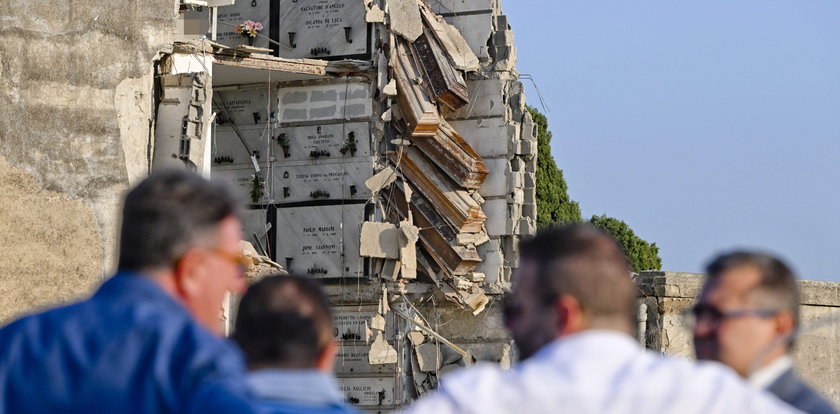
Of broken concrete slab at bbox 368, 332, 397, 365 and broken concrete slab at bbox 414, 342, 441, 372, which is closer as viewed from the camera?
broken concrete slab at bbox 368, 332, 397, 365

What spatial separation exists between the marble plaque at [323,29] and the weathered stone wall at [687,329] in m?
5.88

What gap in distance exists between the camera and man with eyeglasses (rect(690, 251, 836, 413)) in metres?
4.27

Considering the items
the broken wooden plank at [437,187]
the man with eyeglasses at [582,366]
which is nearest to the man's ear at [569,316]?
the man with eyeglasses at [582,366]

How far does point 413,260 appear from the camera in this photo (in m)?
22.9

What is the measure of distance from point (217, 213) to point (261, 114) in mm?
19687

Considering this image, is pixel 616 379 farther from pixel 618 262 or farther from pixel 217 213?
pixel 217 213

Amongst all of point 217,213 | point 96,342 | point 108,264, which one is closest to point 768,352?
point 217,213

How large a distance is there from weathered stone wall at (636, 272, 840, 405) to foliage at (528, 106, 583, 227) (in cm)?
2271

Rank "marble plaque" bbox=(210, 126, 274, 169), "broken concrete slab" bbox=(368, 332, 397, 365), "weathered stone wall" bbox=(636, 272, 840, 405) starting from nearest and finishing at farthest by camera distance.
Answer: "weathered stone wall" bbox=(636, 272, 840, 405), "broken concrete slab" bbox=(368, 332, 397, 365), "marble plaque" bbox=(210, 126, 274, 169)

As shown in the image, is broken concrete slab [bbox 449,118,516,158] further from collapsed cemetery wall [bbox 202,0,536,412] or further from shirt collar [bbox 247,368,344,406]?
shirt collar [bbox 247,368,344,406]

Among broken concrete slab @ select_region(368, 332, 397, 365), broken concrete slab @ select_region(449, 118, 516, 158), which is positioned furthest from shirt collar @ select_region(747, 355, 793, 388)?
broken concrete slab @ select_region(449, 118, 516, 158)

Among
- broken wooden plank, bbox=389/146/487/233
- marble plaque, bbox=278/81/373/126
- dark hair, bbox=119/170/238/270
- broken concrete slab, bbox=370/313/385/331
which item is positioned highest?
marble plaque, bbox=278/81/373/126

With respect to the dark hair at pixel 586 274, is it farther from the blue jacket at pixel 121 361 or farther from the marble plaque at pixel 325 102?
the marble plaque at pixel 325 102

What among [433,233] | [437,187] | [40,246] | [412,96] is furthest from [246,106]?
[40,246]
